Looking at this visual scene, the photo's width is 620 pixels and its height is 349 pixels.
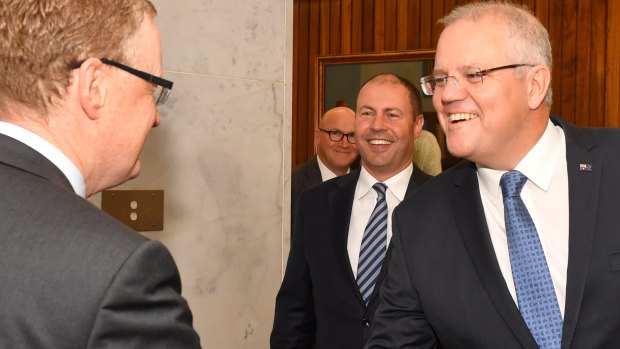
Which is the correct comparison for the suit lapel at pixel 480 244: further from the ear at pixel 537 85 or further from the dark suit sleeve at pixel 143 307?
the dark suit sleeve at pixel 143 307

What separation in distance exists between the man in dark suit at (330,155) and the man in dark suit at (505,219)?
2.70m

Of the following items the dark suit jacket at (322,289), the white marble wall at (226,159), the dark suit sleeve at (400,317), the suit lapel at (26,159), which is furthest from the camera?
the dark suit jacket at (322,289)

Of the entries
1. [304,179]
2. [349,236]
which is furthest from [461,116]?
[304,179]

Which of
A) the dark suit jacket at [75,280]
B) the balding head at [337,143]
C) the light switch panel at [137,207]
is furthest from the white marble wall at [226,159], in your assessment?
the balding head at [337,143]

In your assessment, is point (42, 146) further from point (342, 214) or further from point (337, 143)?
point (337, 143)

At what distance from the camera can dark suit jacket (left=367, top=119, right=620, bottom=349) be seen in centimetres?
194

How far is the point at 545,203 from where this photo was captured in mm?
Result: 2137

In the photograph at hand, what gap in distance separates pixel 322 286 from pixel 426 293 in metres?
→ 0.98

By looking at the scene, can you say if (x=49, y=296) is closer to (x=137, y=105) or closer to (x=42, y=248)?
(x=42, y=248)

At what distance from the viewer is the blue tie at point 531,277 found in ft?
6.49

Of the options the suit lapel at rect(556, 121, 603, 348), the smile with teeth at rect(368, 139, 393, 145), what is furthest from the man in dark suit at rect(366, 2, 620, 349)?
the smile with teeth at rect(368, 139, 393, 145)

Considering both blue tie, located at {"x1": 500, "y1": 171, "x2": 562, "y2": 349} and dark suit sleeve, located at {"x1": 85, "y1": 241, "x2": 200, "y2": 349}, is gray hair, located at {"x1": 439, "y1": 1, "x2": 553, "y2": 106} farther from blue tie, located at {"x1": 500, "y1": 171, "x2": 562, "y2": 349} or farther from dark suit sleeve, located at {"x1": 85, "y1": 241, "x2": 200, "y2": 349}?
dark suit sleeve, located at {"x1": 85, "y1": 241, "x2": 200, "y2": 349}

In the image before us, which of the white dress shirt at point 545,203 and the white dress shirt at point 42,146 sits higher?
the white dress shirt at point 42,146

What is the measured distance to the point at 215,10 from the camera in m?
2.88
